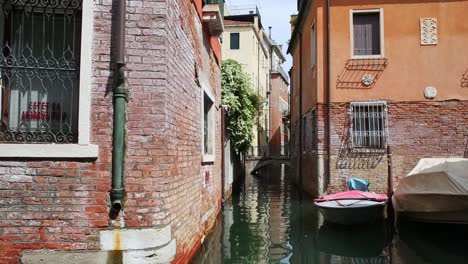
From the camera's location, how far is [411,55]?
13.1 m

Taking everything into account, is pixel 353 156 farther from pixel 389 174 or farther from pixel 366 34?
pixel 366 34

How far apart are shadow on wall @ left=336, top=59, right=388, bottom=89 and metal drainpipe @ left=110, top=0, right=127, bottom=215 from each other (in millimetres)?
9773

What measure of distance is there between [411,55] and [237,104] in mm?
6686

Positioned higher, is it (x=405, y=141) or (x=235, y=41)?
(x=235, y=41)

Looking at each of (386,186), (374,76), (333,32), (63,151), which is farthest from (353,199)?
(63,151)

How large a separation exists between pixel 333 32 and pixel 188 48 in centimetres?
822

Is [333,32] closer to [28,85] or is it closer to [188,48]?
[188,48]

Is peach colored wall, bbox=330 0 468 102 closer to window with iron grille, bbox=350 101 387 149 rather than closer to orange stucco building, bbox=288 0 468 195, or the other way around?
orange stucco building, bbox=288 0 468 195

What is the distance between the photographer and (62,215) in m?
4.29

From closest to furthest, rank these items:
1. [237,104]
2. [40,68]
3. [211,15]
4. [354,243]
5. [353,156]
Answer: [40,68] < [211,15] < [354,243] < [353,156] < [237,104]

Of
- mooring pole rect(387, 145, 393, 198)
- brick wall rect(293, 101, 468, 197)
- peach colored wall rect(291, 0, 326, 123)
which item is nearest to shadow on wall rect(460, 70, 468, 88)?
brick wall rect(293, 101, 468, 197)

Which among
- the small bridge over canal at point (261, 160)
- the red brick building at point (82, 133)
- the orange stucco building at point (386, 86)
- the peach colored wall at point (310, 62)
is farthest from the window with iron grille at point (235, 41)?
the red brick building at point (82, 133)

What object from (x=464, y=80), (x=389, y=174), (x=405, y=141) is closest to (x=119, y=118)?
(x=389, y=174)

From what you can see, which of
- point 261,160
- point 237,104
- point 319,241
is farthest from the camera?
point 261,160
